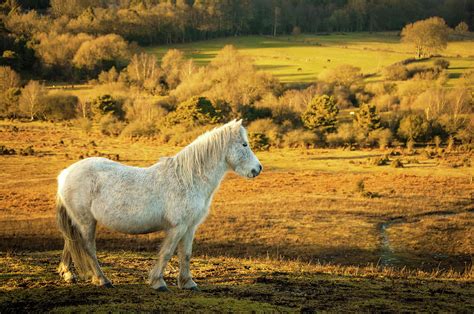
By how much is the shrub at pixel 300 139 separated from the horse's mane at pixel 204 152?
46.0 meters

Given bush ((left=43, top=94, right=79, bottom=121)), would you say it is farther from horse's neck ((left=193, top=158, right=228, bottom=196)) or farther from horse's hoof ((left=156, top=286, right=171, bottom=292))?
horse's hoof ((left=156, top=286, right=171, bottom=292))

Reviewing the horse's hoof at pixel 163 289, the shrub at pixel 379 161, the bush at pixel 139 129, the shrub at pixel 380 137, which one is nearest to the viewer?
the horse's hoof at pixel 163 289

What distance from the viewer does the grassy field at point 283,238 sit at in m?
8.98

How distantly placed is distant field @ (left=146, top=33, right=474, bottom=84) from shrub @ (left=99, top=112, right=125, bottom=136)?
93.6ft

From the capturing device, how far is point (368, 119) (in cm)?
5794

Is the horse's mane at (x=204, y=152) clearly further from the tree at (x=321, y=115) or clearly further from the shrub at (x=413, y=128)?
the shrub at (x=413, y=128)

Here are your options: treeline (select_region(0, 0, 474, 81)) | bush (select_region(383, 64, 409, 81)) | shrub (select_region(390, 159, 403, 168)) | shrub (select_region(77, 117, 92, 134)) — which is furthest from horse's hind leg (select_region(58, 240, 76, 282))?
bush (select_region(383, 64, 409, 81))

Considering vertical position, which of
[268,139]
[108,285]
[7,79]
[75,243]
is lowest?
[268,139]

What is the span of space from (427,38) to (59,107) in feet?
209

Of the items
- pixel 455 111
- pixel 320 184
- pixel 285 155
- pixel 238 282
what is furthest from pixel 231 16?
pixel 238 282

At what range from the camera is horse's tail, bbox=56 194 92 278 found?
9312 millimetres

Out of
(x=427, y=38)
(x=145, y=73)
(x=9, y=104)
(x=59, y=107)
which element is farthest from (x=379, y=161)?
(x=427, y=38)

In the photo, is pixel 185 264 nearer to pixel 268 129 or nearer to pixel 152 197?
pixel 152 197

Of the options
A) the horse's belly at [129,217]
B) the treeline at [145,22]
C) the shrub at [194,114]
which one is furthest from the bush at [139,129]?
the horse's belly at [129,217]
